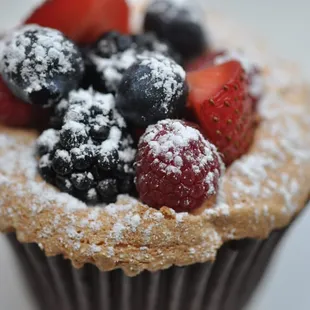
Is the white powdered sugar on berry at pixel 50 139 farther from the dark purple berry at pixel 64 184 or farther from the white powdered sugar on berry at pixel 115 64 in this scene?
the white powdered sugar on berry at pixel 115 64

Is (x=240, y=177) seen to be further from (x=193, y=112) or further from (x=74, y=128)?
(x=74, y=128)

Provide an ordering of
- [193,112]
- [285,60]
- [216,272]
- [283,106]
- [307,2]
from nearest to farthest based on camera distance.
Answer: [193,112]
[216,272]
[283,106]
[285,60]
[307,2]

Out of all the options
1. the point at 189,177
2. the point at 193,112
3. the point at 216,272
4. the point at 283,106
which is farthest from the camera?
the point at 283,106

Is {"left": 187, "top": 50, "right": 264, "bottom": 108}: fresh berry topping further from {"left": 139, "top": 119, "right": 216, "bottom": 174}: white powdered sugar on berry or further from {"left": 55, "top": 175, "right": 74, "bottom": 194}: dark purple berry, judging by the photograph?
{"left": 55, "top": 175, "right": 74, "bottom": 194}: dark purple berry

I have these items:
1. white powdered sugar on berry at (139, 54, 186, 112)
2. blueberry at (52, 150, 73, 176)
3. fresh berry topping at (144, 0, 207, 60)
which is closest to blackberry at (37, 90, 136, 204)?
blueberry at (52, 150, 73, 176)

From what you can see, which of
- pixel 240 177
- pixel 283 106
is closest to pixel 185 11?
pixel 283 106

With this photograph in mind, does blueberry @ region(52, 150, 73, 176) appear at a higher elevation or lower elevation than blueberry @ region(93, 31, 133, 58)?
lower

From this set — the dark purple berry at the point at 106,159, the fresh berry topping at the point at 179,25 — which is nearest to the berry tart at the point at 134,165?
the dark purple berry at the point at 106,159
